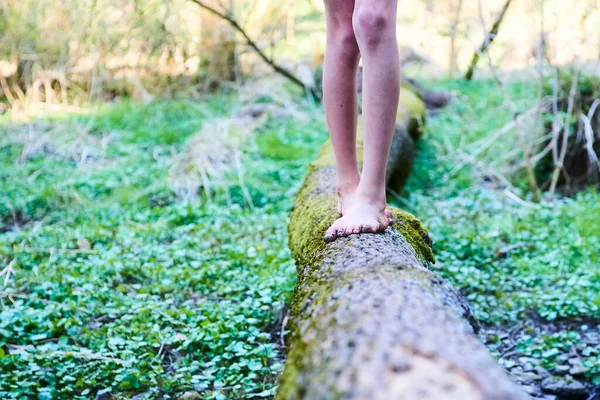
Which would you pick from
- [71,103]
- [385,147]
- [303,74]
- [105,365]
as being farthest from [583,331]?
[71,103]

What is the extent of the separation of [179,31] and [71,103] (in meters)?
1.95

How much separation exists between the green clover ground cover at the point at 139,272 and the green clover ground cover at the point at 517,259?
1036 mm

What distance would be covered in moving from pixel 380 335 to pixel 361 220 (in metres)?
0.94

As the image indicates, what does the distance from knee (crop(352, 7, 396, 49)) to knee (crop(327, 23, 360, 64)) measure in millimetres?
380

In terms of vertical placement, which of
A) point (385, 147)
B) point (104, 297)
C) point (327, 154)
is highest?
point (385, 147)

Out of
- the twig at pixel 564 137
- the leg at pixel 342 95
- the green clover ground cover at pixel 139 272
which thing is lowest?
the green clover ground cover at pixel 139 272

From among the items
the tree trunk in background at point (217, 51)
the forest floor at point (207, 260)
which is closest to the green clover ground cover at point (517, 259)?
the forest floor at point (207, 260)

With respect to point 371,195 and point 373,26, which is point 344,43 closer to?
point 373,26

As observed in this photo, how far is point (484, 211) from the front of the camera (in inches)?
187

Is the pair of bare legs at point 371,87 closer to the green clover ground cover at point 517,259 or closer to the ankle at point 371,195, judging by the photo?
the ankle at point 371,195

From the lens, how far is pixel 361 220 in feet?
7.15

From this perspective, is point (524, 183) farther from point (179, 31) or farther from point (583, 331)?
point (179, 31)

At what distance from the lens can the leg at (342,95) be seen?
8.24 feet

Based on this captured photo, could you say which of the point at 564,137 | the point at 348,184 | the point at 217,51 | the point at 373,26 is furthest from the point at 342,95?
the point at 217,51
